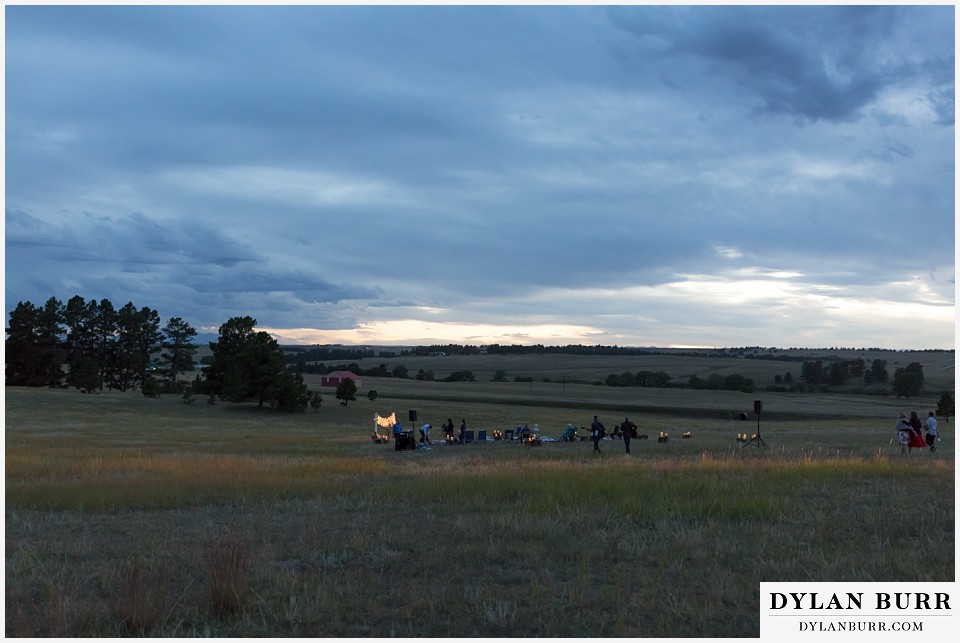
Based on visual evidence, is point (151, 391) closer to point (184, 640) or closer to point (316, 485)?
point (316, 485)

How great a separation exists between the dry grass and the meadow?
39mm

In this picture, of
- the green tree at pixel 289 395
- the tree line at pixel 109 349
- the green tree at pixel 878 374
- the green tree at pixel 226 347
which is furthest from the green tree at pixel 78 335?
the green tree at pixel 878 374

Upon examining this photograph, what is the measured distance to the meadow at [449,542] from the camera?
718 centimetres

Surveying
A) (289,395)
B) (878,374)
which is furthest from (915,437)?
(878,374)

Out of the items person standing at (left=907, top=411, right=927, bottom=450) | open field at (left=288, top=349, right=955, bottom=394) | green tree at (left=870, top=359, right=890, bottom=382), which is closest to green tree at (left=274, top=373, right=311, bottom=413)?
person standing at (left=907, top=411, right=927, bottom=450)

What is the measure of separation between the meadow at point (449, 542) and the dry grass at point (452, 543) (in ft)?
0.13

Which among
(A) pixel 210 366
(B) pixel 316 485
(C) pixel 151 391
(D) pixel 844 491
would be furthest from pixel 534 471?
(C) pixel 151 391

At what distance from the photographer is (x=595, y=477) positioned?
16.4 m

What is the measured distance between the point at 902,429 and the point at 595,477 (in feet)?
43.1

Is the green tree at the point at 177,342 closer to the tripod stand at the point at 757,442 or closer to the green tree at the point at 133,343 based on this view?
the green tree at the point at 133,343

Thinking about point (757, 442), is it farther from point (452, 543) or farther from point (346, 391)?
point (346, 391)

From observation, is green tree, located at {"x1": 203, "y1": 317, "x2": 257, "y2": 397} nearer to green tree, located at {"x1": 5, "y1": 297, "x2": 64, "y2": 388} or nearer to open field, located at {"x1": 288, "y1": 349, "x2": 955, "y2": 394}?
green tree, located at {"x1": 5, "y1": 297, "x2": 64, "y2": 388}

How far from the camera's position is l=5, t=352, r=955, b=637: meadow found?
7.18 meters

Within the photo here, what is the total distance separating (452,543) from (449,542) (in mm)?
103
